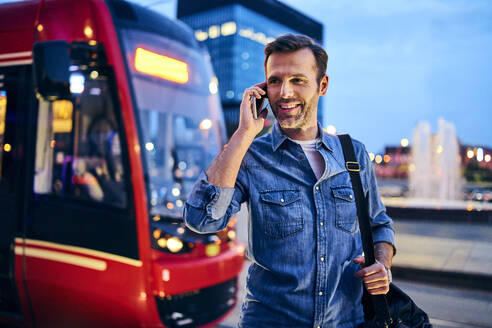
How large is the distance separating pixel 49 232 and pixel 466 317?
480 cm

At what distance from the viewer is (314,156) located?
185 centimetres

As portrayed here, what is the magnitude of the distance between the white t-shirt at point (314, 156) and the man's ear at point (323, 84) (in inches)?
7.9

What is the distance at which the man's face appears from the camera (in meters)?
1.76

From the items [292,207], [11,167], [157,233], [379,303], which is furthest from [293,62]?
[11,167]

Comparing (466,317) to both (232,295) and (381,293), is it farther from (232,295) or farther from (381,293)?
(381,293)

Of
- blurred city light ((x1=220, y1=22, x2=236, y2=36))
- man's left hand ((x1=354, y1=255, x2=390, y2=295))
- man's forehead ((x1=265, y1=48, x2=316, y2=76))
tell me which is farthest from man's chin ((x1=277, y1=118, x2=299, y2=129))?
blurred city light ((x1=220, y1=22, x2=236, y2=36))

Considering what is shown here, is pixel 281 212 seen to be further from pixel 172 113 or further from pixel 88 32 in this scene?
pixel 88 32

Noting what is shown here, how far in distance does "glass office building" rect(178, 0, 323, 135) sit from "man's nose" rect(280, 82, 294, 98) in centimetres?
7063

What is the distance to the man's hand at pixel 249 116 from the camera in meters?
1.72

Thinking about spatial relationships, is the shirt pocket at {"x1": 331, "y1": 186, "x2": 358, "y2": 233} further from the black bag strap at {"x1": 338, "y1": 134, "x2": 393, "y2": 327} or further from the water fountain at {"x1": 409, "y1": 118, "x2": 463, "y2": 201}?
the water fountain at {"x1": 409, "y1": 118, "x2": 463, "y2": 201}

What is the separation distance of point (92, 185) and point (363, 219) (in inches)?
115

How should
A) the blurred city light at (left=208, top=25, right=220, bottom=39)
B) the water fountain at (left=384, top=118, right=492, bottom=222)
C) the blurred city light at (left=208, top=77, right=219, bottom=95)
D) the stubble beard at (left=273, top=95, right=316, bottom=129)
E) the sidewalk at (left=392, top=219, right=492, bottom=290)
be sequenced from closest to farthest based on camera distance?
the stubble beard at (left=273, top=95, right=316, bottom=129) < the blurred city light at (left=208, top=77, right=219, bottom=95) < the sidewalk at (left=392, top=219, right=492, bottom=290) < the water fountain at (left=384, top=118, right=492, bottom=222) < the blurred city light at (left=208, top=25, right=220, bottom=39)

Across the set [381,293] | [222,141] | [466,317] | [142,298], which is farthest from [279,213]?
[466,317]

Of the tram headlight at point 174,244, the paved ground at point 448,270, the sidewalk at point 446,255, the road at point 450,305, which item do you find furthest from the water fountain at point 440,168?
the tram headlight at point 174,244
